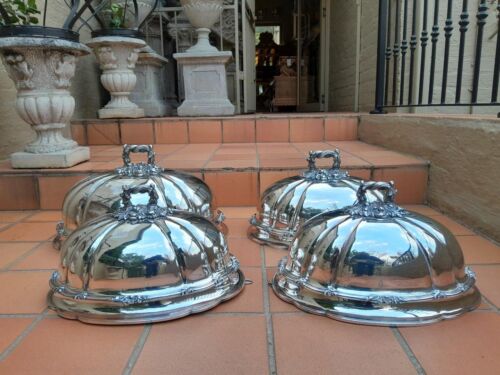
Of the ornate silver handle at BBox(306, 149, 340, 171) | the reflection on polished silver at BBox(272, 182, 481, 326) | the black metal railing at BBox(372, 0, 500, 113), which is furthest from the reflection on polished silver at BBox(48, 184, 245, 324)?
the black metal railing at BBox(372, 0, 500, 113)

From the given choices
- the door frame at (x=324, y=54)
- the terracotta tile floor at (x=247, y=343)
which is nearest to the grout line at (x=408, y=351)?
the terracotta tile floor at (x=247, y=343)

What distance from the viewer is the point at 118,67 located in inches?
106

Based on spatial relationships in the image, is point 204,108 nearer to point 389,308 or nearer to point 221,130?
point 221,130

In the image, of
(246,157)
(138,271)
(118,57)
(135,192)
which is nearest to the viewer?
(138,271)

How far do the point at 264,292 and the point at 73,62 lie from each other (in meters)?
1.44

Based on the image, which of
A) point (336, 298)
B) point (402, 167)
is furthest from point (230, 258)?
point (402, 167)

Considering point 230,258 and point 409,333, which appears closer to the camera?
point 409,333

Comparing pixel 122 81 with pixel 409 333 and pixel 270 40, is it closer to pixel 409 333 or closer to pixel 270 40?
pixel 409 333

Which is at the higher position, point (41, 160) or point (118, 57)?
point (118, 57)

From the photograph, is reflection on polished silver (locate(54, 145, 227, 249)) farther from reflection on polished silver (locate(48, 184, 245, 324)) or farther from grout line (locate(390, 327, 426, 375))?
grout line (locate(390, 327, 426, 375))

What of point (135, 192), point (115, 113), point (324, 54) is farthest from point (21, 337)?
point (324, 54)

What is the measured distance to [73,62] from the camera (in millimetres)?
1759

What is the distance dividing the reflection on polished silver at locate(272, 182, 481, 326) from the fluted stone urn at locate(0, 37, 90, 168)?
1.37m

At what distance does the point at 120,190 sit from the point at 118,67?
1.79m
